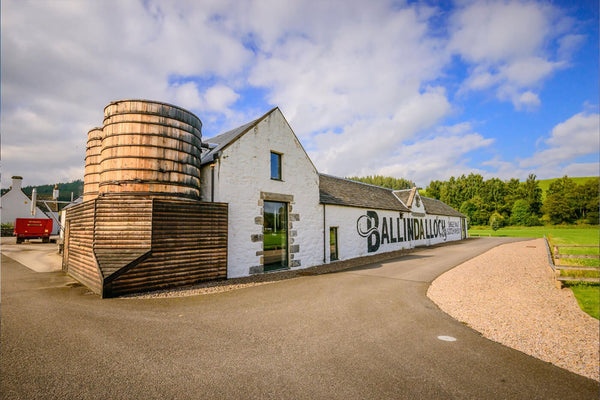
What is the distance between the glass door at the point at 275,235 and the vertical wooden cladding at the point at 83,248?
614cm

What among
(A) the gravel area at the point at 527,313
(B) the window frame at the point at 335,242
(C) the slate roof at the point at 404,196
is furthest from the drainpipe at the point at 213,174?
(C) the slate roof at the point at 404,196

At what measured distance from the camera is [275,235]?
12891 mm

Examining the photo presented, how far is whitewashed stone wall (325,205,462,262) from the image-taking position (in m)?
16.8

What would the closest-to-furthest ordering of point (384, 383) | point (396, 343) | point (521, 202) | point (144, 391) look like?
point (144, 391) < point (384, 383) < point (396, 343) < point (521, 202)

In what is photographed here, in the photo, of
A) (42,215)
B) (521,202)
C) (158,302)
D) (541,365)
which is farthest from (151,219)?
(521,202)

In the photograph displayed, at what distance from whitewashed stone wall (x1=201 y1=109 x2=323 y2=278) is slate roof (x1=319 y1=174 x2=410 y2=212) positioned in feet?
6.32

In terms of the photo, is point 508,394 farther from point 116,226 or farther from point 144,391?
point 116,226

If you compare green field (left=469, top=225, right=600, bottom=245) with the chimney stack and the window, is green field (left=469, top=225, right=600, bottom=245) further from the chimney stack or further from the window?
the chimney stack

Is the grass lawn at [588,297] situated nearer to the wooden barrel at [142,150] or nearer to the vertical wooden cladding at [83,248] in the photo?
the wooden barrel at [142,150]

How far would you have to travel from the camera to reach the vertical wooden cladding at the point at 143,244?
7.96m

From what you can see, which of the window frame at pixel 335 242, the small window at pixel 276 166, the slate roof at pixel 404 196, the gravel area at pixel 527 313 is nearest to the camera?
the gravel area at pixel 527 313

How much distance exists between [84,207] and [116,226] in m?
2.29

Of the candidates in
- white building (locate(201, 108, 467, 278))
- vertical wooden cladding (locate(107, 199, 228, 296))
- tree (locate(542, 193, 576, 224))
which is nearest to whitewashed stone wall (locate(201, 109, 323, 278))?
white building (locate(201, 108, 467, 278))

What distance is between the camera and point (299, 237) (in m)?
13.8
